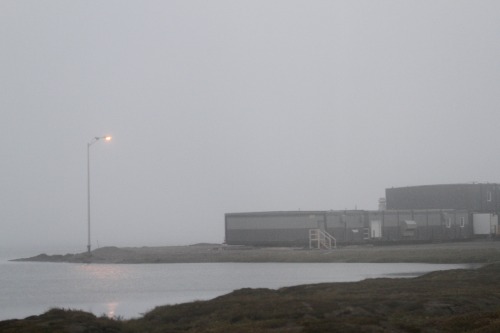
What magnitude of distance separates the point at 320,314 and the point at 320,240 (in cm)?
5585

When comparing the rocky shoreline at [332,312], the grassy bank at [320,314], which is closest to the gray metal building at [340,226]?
the rocky shoreline at [332,312]

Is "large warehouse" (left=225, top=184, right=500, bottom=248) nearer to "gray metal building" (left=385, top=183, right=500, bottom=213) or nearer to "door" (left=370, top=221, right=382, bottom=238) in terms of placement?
"door" (left=370, top=221, right=382, bottom=238)

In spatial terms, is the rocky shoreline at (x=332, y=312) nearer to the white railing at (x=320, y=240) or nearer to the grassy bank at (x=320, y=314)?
the grassy bank at (x=320, y=314)

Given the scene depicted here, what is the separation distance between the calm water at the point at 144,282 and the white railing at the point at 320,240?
14351mm

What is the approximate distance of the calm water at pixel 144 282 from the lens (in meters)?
37.8

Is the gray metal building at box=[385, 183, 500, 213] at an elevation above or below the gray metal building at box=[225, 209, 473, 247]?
above

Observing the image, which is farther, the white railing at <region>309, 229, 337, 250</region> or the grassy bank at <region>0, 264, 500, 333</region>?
the white railing at <region>309, 229, 337, 250</region>

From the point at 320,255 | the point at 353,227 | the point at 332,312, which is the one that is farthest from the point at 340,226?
the point at 332,312

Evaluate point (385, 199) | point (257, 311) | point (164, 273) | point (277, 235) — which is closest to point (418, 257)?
point (164, 273)

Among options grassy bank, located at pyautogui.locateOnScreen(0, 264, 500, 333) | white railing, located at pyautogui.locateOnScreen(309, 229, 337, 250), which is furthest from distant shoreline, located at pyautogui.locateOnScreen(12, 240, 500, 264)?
grassy bank, located at pyautogui.locateOnScreen(0, 264, 500, 333)

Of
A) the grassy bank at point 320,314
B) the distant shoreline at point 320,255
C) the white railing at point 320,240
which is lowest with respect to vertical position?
the grassy bank at point 320,314

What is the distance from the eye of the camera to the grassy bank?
23.8 meters

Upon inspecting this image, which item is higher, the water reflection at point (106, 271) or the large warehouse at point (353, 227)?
the large warehouse at point (353, 227)

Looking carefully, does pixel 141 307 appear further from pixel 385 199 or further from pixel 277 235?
pixel 385 199
